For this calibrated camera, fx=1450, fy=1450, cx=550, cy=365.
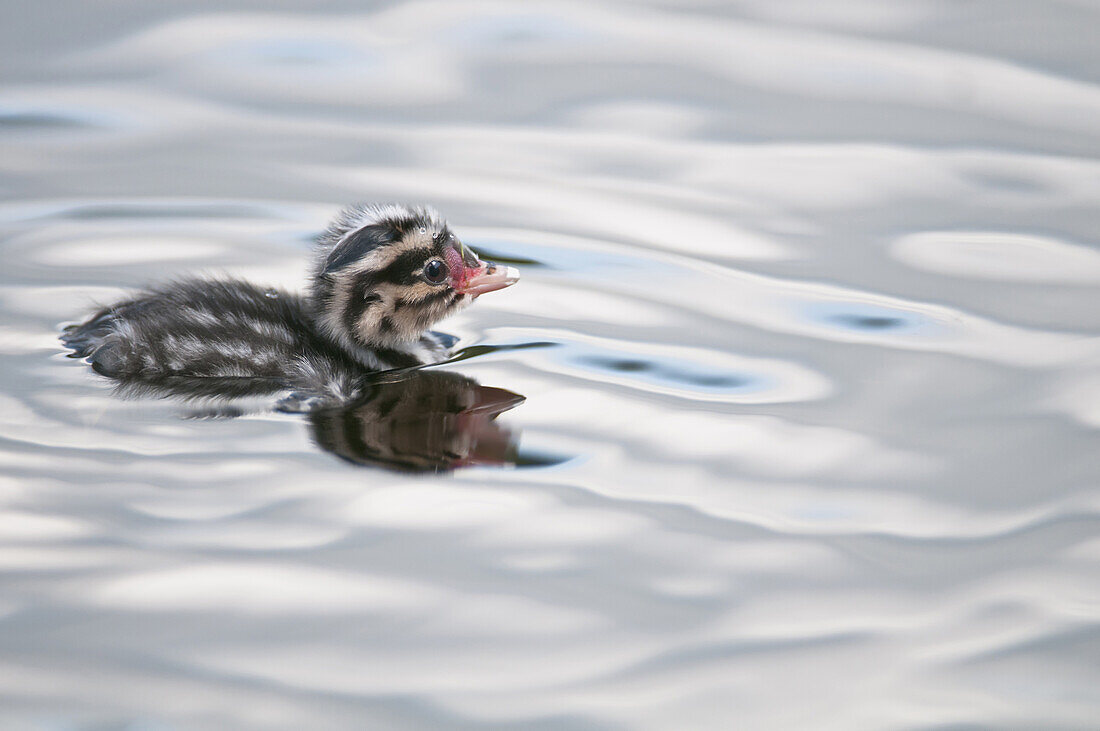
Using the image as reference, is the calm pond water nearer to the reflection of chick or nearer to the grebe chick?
the reflection of chick

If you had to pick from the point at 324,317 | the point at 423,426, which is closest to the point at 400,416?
the point at 423,426

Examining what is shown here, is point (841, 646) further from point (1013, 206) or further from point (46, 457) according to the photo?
point (1013, 206)

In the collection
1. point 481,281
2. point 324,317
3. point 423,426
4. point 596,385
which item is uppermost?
point 481,281

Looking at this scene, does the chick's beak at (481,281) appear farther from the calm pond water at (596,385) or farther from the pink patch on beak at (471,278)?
the calm pond water at (596,385)

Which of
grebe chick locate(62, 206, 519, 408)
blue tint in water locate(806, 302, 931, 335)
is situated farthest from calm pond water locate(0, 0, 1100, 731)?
grebe chick locate(62, 206, 519, 408)

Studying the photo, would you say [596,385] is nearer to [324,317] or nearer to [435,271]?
[435,271]

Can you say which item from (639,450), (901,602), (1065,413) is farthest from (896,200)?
(901,602)

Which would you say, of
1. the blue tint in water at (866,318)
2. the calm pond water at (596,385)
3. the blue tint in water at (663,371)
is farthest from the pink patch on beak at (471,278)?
the blue tint in water at (866,318)
